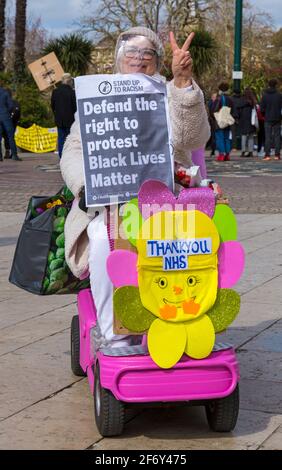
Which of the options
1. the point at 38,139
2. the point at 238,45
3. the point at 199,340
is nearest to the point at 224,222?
the point at 199,340

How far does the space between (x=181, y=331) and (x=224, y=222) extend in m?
0.48

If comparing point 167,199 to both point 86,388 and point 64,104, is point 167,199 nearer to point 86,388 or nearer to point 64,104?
point 86,388

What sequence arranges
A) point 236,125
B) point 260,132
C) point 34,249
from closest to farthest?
point 34,249
point 236,125
point 260,132

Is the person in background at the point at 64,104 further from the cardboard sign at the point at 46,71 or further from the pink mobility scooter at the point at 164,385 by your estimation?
the pink mobility scooter at the point at 164,385

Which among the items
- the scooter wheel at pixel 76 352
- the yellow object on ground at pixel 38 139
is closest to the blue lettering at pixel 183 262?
the scooter wheel at pixel 76 352

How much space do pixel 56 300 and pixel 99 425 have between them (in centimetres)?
275

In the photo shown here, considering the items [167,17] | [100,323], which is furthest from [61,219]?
[167,17]

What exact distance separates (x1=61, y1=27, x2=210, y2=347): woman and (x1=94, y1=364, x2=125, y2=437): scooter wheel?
0.24 meters

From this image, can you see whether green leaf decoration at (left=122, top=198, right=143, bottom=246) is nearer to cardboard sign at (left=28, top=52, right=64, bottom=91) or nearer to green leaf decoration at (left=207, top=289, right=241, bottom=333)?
green leaf decoration at (left=207, top=289, right=241, bottom=333)

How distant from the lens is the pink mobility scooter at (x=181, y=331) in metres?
3.91

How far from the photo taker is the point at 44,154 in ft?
85.0

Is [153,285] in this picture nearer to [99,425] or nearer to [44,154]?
[99,425]

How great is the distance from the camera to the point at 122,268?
12.9ft

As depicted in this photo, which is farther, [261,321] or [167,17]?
[167,17]
